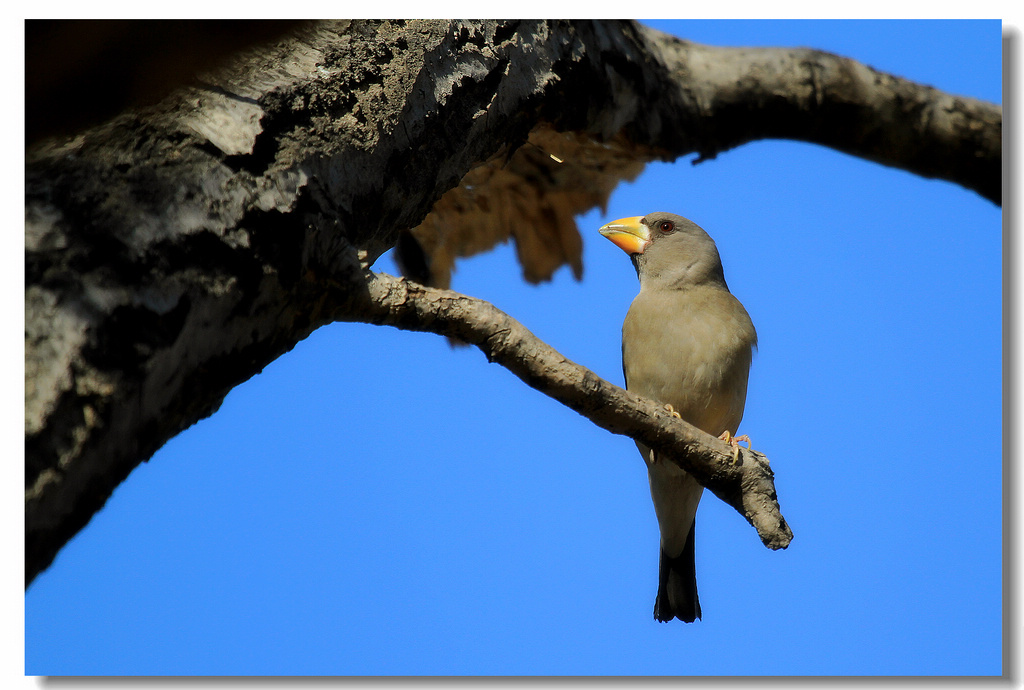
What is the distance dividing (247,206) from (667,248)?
10.5ft

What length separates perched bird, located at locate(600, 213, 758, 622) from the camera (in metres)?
4.16

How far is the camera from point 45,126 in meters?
2.00

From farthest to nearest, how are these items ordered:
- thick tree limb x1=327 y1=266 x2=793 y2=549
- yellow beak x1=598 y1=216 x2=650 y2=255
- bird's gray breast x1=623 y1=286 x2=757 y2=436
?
yellow beak x1=598 y1=216 x2=650 y2=255
bird's gray breast x1=623 y1=286 x2=757 y2=436
thick tree limb x1=327 y1=266 x2=793 y2=549

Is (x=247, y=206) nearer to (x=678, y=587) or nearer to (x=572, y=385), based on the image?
(x=572, y=385)

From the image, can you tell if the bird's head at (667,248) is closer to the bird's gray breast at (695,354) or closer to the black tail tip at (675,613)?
the bird's gray breast at (695,354)

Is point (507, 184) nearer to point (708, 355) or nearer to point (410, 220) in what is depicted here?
point (708, 355)

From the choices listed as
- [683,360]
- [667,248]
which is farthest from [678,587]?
[667,248]

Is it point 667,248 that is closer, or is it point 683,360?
point 683,360

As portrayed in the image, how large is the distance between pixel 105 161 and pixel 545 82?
200 centimetres

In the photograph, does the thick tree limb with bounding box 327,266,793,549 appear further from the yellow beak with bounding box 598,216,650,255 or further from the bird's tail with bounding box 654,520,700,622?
the yellow beak with bounding box 598,216,650,255

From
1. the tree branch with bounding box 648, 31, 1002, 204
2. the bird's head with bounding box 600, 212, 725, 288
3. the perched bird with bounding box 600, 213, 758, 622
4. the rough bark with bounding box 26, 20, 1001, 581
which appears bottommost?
the rough bark with bounding box 26, 20, 1001, 581

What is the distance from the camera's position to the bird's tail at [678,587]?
427cm

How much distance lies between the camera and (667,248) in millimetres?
4750

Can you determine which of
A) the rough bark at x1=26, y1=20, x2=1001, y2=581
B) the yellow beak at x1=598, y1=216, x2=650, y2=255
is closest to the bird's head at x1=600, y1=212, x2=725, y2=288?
the yellow beak at x1=598, y1=216, x2=650, y2=255
